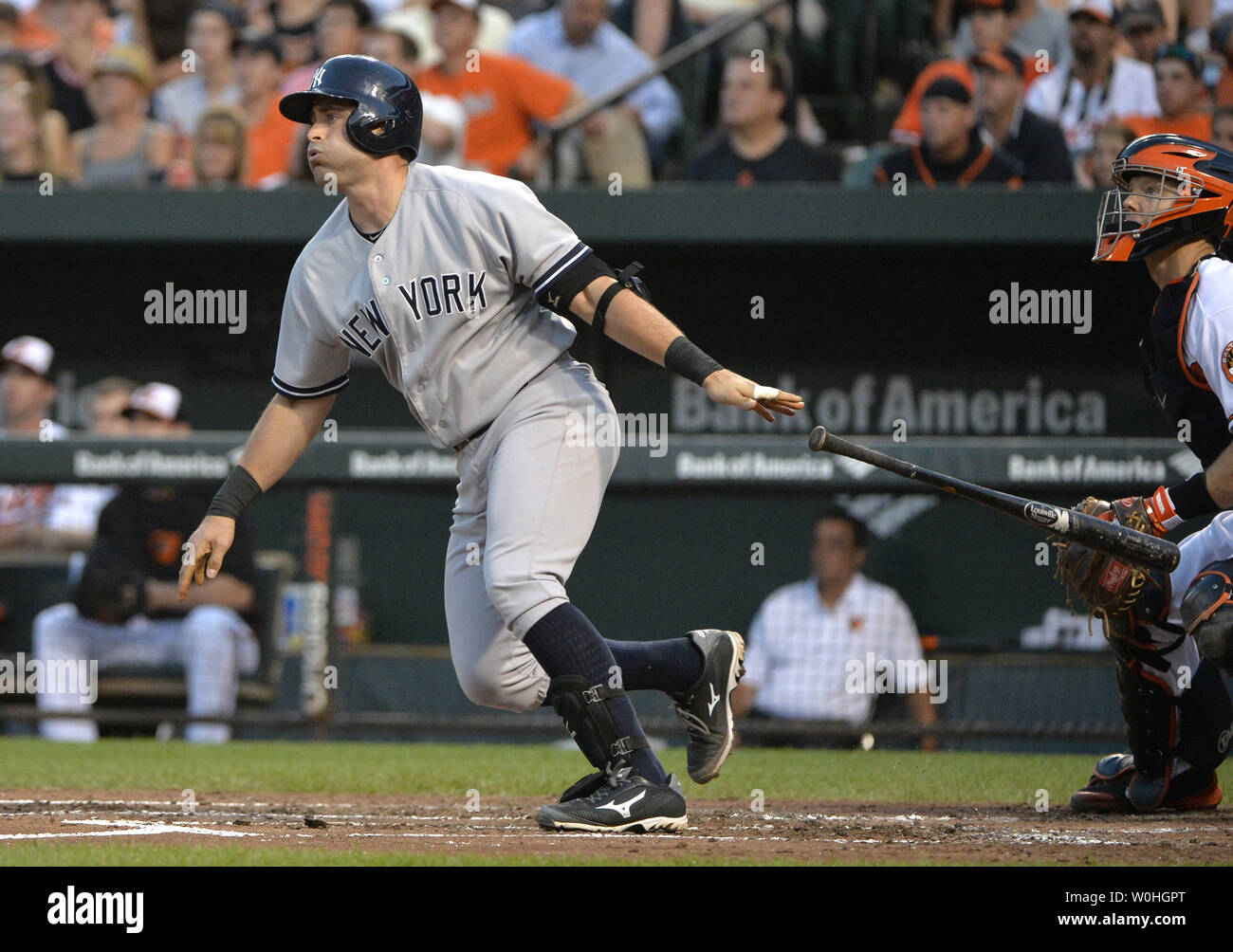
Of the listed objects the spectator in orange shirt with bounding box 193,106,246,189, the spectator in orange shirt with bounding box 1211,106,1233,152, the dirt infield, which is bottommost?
the dirt infield

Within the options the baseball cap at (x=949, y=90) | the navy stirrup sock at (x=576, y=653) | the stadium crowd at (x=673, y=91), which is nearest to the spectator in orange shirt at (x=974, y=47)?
the stadium crowd at (x=673, y=91)

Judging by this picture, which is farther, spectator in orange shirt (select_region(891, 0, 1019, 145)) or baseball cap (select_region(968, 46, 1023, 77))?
spectator in orange shirt (select_region(891, 0, 1019, 145))

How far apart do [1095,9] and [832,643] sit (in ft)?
12.1

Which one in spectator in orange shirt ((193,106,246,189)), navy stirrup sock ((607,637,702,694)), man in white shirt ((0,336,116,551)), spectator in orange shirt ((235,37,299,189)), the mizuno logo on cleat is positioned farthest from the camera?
spectator in orange shirt ((235,37,299,189))

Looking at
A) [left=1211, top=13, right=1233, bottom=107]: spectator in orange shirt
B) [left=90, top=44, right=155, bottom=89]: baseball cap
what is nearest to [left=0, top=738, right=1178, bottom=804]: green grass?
[left=1211, top=13, right=1233, bottom=107]: spectator in orange shirt

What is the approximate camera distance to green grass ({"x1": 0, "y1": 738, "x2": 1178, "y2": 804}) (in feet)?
17.0

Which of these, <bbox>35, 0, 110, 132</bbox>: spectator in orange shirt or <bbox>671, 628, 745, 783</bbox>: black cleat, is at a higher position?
<bbox>35, 0, 110, 132</bbox>: spectator in orange shirt

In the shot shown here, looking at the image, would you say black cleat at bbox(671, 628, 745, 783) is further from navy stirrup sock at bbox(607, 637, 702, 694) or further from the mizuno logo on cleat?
the mizuno logo on cleat

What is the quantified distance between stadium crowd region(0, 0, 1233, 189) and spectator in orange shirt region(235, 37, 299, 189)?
12 mm

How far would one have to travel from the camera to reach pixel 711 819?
4305 mm

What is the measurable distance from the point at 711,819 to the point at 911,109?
208 inches

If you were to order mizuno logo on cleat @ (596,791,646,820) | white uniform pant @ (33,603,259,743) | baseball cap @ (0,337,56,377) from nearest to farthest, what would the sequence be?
mizuno logo on cleat @ (596,791,646,820) < white uniform pant @ (33,603,259,743) < baseball cap @ (0,337,56,377)

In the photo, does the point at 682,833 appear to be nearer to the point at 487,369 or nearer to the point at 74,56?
the point at 487,369

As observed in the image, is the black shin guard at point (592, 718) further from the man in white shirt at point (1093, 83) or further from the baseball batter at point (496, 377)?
the man in white shirt at point (1093, 83)
